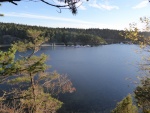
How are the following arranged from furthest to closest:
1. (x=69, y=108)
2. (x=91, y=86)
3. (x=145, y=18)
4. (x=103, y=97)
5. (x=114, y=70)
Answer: (x=114, y=70)
(x=91, y=86)
(x=103, y=97)
(x=69, y=108)
(x=145, y=18)

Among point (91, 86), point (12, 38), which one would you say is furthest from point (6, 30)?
point (91, 86)

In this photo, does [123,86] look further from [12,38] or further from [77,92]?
[12,38]

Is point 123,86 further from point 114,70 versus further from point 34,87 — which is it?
point 34,87

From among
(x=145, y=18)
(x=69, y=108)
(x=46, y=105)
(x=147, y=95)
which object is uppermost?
(x=145, y=18)

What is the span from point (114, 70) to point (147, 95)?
6060cm

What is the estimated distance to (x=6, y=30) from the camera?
156m

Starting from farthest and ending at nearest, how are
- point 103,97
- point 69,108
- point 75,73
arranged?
point 75,73
point 103,97
point 69,108

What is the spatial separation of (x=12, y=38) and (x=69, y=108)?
405ft

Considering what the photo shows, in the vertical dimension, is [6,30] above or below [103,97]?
above

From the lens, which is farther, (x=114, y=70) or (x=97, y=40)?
(x=97, y=40)

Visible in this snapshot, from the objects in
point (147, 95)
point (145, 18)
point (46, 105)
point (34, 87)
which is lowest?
point (46, 105)

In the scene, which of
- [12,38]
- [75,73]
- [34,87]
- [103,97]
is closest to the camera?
[34,87]

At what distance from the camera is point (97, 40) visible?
17938 cm

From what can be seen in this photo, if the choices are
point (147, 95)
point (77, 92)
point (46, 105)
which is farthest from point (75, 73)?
point (147, 95)
